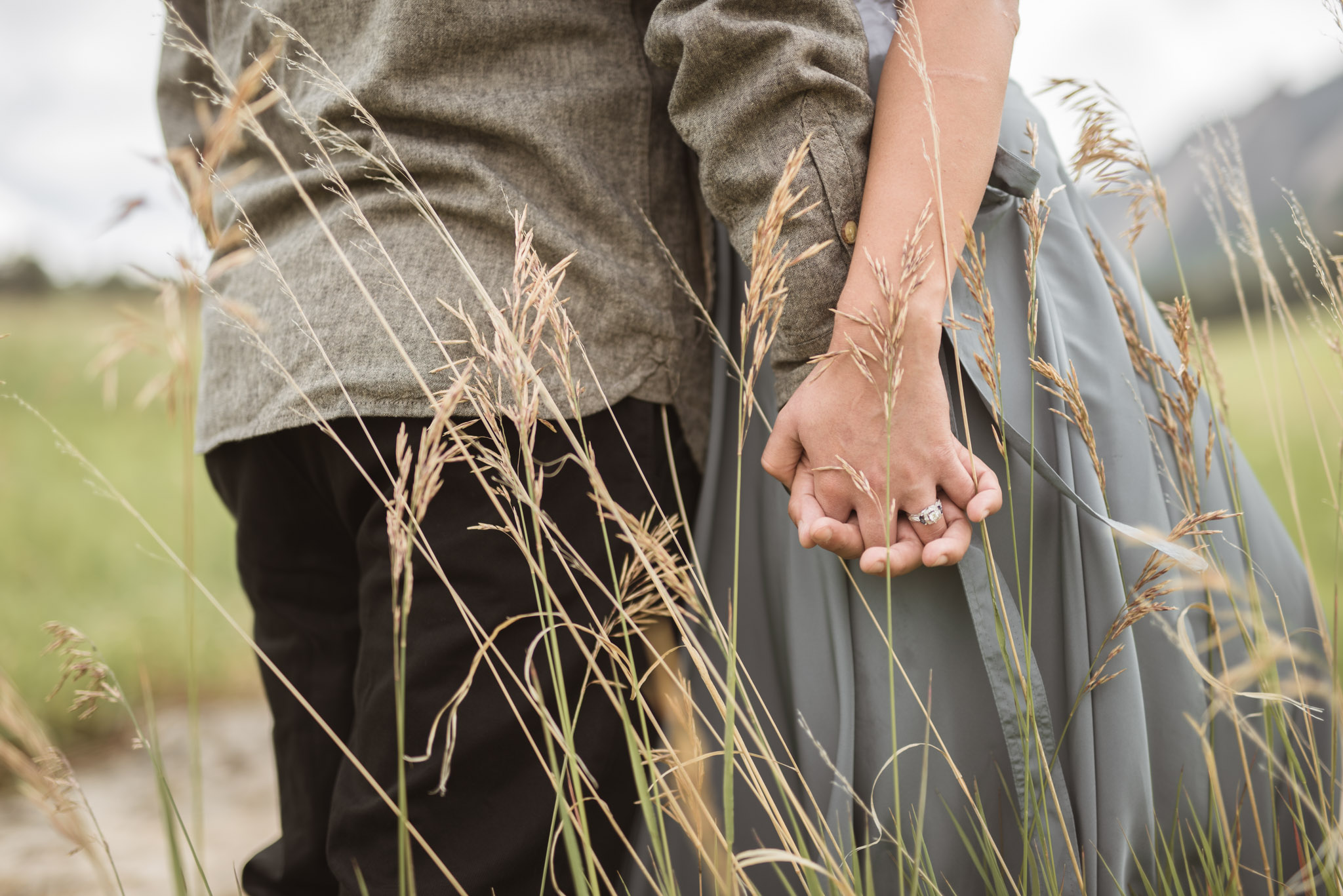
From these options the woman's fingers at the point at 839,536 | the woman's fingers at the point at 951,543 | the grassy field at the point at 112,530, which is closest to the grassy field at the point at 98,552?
the grassy field at the point at 112,530

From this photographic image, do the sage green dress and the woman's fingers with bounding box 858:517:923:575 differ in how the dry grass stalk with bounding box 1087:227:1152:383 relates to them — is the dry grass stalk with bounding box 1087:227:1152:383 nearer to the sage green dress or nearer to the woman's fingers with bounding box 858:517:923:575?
the sage green dress

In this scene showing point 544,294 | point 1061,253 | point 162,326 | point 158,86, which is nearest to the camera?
point 162,326

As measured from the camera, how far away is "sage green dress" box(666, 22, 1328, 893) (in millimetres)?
938

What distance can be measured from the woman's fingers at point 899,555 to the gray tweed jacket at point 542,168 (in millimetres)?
228

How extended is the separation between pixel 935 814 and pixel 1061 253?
814 mm

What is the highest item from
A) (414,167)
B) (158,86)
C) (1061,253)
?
(158,86)

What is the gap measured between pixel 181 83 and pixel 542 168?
0.73 meters

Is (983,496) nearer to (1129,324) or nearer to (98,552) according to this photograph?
(1129,324)

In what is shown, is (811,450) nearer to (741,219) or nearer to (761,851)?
(741,219)

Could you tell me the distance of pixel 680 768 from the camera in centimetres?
79

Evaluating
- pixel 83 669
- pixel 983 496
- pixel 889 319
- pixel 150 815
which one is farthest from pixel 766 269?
pixel 150 815

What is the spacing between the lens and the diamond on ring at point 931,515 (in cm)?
88

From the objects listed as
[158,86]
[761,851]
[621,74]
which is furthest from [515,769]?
[158,86]

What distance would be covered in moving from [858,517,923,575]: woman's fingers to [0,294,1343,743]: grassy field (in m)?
2.15
